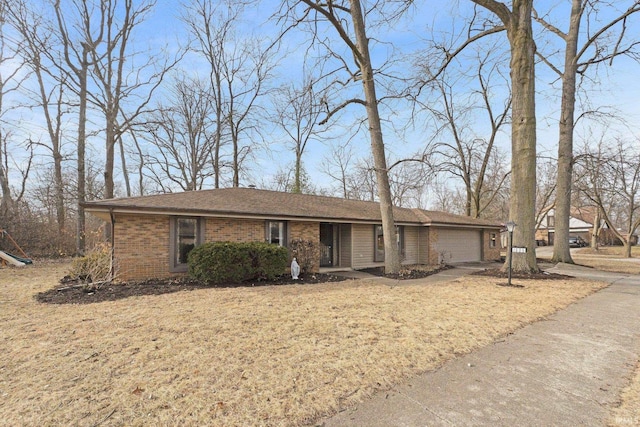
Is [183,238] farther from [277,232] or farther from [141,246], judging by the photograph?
[277,232]

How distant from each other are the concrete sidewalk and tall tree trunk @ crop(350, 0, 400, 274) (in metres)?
6.50

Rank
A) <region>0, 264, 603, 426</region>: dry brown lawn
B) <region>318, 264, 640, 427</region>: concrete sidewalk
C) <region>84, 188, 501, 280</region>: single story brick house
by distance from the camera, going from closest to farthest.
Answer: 1. <region>318, 264, 640, 427</region>: concrete sidewalk
2. <region>0, 264, 603, 426</region>: dry brown lawn
3. <region>84, 188, 501, 280</region>: single story brick house

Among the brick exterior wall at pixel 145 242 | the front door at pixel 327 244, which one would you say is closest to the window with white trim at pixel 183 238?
the brick exterior wall at pixel 145 242

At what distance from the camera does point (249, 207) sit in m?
10.8

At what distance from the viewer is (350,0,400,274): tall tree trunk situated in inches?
449

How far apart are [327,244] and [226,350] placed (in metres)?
10.3

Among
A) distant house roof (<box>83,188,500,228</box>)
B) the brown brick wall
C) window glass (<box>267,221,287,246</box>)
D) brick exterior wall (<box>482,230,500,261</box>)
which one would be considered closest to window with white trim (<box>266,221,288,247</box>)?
window glass (<box>267,221,287,246</box>)

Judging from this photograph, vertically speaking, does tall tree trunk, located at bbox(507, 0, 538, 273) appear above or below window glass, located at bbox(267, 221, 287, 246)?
above

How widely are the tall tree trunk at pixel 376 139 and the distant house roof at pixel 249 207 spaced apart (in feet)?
5.40

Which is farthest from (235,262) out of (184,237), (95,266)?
(95,266)

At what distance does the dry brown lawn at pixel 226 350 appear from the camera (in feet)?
8.82

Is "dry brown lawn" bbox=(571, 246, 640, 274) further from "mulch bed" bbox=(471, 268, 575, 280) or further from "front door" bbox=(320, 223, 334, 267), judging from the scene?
"front door" bbox=(320, 223, 334, 267)

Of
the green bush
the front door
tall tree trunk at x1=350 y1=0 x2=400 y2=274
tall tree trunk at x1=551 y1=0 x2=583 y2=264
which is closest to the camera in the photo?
the green bush

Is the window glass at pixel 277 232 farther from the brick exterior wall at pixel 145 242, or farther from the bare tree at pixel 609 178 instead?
the bare tree at pixel 609 178
